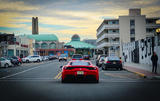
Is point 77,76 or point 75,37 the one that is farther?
point 75,37

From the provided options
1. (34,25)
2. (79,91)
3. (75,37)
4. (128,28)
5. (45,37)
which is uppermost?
(34,25)

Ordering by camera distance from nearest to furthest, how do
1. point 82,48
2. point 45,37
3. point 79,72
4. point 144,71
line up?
point 79,72 < point 144,71 < point 45,37 < point 82,48

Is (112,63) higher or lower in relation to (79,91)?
higher

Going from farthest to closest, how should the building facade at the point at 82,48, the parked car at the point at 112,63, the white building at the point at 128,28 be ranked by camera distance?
the building facade at the point at 82,48 < the white building at the point at 128,28 < the parked car at the point at 112,63

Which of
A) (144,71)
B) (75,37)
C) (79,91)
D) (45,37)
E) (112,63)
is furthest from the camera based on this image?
(75,37)

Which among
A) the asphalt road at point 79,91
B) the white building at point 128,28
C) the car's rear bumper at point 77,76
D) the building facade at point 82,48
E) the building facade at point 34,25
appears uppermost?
the building facade at point 34,25

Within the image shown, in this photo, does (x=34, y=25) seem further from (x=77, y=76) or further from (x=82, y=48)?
(x=77, y=76)

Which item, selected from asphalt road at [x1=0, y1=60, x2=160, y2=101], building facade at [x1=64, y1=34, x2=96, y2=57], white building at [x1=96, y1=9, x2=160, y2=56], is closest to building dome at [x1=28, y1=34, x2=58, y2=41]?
building facade at [x1=64, y1=34, x2=96, y2=57]

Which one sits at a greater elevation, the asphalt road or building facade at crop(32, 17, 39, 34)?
building facade at crop(32, 17, 39, 34)

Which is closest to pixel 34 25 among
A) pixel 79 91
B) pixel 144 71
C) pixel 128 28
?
pixel 128 28

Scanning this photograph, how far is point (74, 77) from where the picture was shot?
46.9 ft

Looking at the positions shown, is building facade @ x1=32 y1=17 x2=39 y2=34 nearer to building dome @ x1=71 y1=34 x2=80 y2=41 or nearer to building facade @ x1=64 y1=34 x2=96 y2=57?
building dome @ x1=71 y1=34 x2=80 y2=41

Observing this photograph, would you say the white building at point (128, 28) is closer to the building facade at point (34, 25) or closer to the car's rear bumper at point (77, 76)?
the car's rear bumper at point (77, 76)

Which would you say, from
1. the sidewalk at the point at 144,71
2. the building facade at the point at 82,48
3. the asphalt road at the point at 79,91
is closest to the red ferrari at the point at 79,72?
the asphalt road at the point at 79,91
